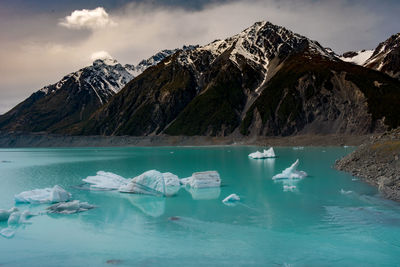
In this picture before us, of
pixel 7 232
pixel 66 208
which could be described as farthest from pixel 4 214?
pixel 66 208

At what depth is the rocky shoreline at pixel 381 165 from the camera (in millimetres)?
25509

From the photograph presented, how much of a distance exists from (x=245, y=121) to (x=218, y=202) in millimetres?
131593

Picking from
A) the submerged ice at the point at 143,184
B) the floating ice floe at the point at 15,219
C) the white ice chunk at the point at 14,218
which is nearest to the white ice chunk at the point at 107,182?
the submerged ice at the point at 143,184

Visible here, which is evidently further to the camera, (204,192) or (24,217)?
(204,192)

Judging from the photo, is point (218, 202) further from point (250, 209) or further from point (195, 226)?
point (195, 226)

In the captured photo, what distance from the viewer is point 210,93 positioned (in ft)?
594

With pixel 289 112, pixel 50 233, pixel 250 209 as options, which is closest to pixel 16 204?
pixel 50 233

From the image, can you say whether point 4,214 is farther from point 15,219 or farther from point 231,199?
point 231,199

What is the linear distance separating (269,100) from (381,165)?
4935 inches

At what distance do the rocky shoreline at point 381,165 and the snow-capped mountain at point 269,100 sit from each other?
9424 cm

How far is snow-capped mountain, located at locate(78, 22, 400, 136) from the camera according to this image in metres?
136

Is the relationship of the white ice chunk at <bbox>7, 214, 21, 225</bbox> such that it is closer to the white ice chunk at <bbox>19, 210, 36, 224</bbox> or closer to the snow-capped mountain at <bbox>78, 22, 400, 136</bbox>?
the white ice chunk at <bbox>19, 210, 36, 224</bbox>

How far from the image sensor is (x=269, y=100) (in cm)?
15612

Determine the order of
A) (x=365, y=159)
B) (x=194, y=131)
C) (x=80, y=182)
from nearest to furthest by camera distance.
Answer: (x=80, y=182) < (x=365, y=159) < (x=194, y=131)
